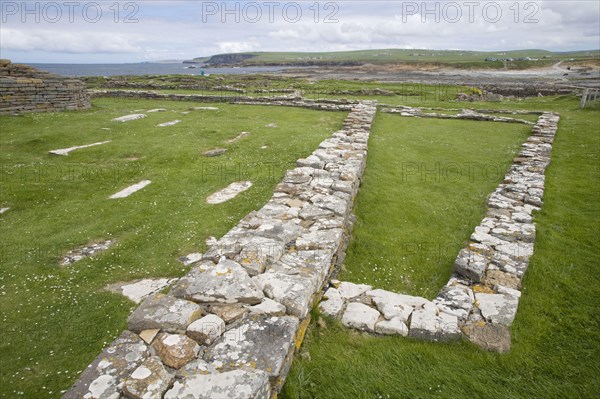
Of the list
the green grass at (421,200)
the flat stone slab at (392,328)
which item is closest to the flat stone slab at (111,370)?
the flat stone slab at (392,328)

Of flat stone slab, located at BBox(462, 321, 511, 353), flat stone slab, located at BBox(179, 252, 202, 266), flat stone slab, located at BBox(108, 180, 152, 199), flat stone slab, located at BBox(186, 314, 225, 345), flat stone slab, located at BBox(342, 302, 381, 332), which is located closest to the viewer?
flat stone slab, located at BBox(186, 314, 225, 345)

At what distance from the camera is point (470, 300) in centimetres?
593

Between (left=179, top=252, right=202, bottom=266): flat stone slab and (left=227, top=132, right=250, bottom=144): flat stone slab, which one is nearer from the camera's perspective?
(left=179, top=252, right=202, bottom=266): flat stone slab

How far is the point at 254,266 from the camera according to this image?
5.59 m

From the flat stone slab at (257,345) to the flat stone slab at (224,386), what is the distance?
189 millimetres

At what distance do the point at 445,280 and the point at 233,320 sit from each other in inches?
177

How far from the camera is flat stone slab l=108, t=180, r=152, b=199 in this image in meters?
10.6

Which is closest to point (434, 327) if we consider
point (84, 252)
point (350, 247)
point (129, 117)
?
point (350, 247)

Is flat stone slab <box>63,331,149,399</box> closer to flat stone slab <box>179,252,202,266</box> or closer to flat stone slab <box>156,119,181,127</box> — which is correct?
flat stone slab <box>179,252,202,266</box>

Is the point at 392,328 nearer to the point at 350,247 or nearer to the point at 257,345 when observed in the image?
the point at 257,345

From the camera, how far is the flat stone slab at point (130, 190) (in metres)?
10.6

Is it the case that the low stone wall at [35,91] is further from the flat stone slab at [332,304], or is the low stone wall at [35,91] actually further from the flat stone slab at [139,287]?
the flat stone slab at [332,304]

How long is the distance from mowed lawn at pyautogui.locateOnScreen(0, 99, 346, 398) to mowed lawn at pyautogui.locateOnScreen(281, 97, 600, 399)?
3.10 m

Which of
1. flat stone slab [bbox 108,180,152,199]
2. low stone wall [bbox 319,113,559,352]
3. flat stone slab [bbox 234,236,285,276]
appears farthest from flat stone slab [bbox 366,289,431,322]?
flat stone slab [bbox 108,180,152,199]
